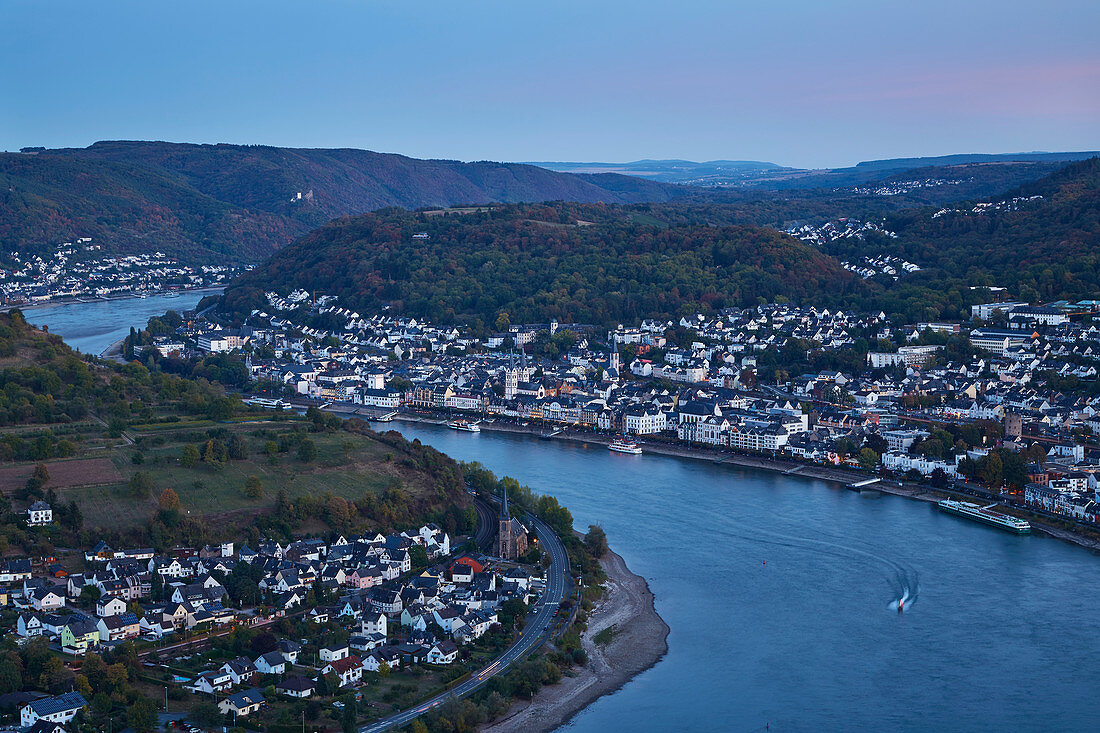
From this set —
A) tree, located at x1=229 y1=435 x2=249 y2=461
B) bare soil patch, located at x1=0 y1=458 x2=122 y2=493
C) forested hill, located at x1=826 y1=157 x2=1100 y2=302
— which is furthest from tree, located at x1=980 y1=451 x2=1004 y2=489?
forested hill, located at x1=826 y1=157 x2=1100 y2=302

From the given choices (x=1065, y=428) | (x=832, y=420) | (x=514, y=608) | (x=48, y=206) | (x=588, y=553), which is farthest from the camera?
(x=48, y=206)

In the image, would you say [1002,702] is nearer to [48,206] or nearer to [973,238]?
[973,238]

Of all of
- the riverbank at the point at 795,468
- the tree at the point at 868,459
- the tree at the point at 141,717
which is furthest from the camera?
the tree at the point at 868,459

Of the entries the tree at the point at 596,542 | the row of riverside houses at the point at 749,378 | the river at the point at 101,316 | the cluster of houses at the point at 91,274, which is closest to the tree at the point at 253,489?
the tree at the point at 596,542

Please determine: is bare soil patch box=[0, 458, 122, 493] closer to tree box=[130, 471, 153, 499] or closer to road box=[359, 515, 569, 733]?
tree box=[130, 471, 153, 499]

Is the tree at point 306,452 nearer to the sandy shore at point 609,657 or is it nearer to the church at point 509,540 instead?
the church at point 509,540

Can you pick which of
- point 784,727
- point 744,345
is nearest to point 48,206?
point 744,345
